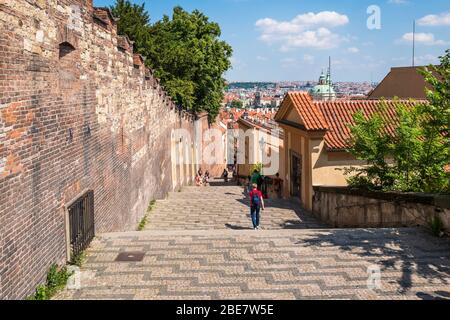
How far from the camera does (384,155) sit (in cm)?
1292

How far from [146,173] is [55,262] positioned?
9927 mm

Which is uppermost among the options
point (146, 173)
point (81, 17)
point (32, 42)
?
point (81, 17)

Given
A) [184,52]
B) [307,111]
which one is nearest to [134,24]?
[184,52]

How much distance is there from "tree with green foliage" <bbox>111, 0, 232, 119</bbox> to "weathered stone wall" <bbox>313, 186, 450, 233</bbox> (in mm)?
18490

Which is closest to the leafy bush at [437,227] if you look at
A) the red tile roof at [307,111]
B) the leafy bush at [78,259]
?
the leafy bush at [78,259]

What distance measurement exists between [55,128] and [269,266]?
4.17 meters

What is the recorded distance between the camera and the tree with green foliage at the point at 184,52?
31.8m

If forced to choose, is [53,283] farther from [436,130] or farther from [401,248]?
[436,130]


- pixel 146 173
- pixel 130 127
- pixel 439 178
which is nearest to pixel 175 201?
pixel 146 173

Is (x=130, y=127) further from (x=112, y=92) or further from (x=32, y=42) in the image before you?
(x=32, y=42)

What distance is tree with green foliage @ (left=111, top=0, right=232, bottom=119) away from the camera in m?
31.8

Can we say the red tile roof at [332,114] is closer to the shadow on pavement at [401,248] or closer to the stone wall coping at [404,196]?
the stone wall coping at [404,196]

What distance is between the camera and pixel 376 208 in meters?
12.7

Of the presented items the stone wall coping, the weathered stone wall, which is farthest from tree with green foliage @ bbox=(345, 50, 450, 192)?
the weathered stone wall
